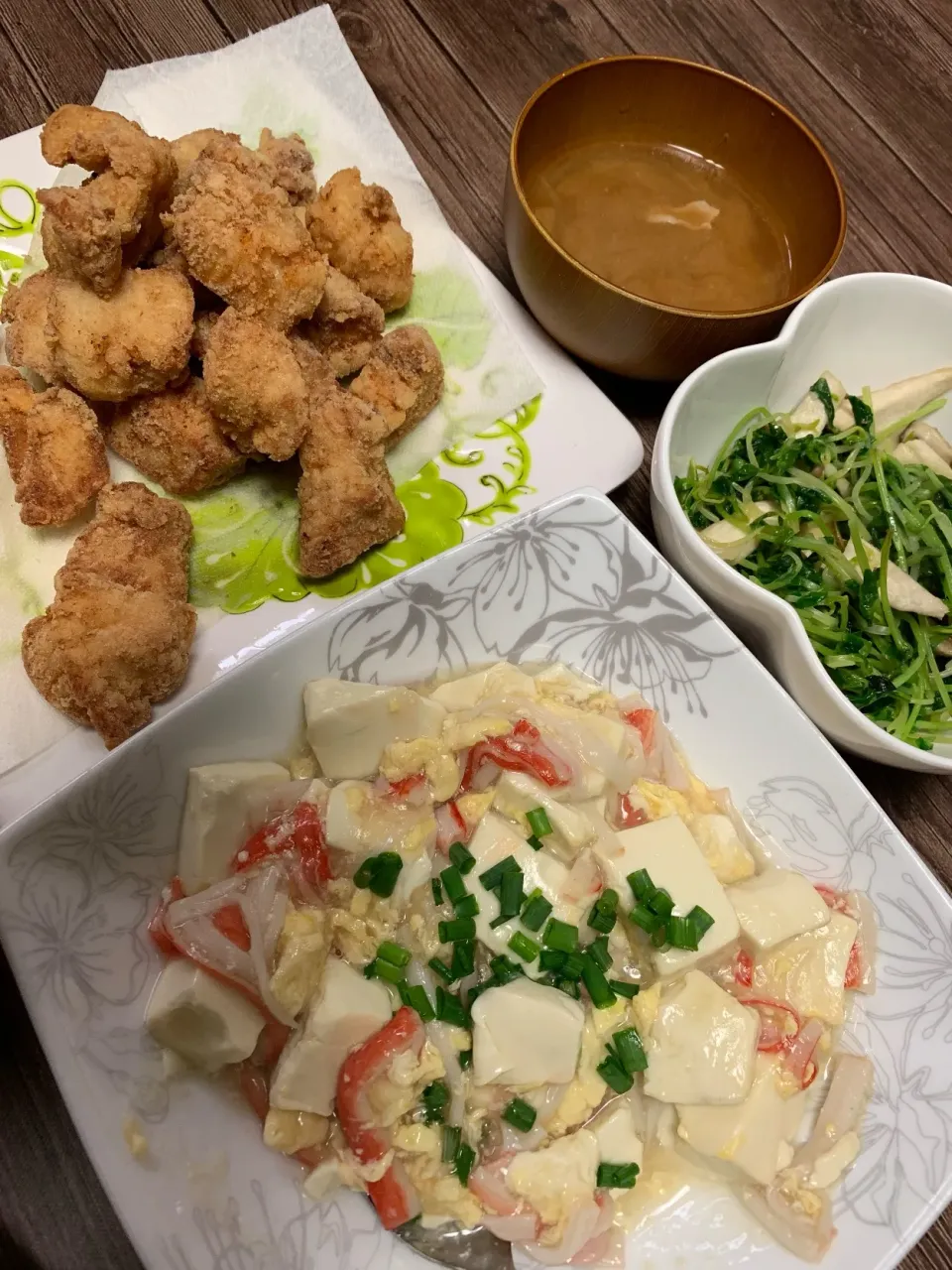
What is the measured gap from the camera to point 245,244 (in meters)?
1.88

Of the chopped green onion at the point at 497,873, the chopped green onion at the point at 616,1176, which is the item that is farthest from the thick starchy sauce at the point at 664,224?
the chopped green onion at the point at 616,1176

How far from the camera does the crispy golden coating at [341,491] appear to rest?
190 centimetres

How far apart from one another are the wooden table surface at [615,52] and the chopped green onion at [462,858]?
3.13ft

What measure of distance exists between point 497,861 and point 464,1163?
1.57 ft

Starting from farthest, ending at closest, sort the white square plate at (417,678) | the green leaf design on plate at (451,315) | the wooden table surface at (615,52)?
the wooden table surface at (615,52)
the green leaf design on plate at (451,315)
the white square plate at (417,678)

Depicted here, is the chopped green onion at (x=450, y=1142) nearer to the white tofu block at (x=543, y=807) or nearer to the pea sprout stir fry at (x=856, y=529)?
the white tofu block at (x=543, y=807)

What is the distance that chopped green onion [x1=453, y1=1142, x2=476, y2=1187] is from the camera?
1502mm

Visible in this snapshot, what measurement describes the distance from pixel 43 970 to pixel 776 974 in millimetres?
1229

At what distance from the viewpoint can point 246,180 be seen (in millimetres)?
1941

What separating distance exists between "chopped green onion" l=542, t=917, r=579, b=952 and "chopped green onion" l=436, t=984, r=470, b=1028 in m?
0.18

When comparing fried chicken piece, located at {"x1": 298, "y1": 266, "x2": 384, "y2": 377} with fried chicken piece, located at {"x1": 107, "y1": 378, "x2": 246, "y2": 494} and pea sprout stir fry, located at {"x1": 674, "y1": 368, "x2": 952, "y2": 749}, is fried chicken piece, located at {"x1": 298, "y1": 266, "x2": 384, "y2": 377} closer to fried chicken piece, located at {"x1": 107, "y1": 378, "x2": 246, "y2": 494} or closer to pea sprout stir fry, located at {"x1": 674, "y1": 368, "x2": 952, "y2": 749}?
fried chicken piece, located at {"x1": 107, "y1": 378, "x2": 246, "y2": 494}

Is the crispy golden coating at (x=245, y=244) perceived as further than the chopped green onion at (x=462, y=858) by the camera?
Yes

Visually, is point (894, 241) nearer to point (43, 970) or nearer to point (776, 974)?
point (776, 974)

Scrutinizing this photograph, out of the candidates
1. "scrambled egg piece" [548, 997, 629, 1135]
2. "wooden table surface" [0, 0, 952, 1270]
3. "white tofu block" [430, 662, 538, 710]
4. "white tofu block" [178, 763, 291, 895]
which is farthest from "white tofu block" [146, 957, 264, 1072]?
"wooden table surface" [0, 0, 952, 1270]
